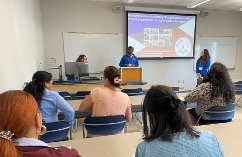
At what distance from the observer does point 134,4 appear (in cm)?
597

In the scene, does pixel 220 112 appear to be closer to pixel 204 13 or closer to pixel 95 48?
pixel 95 48

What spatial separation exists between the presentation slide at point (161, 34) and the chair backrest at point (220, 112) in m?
4.17

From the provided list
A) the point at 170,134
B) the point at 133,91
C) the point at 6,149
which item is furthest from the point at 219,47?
the point at 6,149

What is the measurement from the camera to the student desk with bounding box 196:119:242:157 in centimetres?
129

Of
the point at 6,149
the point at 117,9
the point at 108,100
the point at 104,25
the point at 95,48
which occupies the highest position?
the point at 117,9

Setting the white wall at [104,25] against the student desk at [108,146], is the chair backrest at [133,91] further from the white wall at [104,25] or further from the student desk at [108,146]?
the white wall at [104,25]

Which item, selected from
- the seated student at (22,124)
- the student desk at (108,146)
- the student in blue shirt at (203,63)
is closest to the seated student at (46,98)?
the student desk at (108,146)

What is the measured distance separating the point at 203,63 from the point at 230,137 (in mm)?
4176

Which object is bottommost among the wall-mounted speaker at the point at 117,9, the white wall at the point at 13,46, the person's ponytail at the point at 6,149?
the person's ponytail at the point at 6,149

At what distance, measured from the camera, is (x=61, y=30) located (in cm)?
565

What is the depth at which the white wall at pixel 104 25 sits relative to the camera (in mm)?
5562

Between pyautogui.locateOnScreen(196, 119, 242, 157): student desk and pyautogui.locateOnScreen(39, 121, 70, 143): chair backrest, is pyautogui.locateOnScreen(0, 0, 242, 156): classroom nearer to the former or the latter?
pyautogui.locateOnScreen(39, 121, 70, 143): chair backrest

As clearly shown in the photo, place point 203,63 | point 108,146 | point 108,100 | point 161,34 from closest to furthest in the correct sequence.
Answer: point 108,146
point 108,100
point 203,63
point 161,34

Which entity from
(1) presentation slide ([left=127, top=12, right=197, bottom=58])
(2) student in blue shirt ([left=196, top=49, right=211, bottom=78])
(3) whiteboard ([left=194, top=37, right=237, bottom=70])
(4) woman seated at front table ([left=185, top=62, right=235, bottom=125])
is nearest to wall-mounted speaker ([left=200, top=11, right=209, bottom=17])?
(1) presentation slide ([left=127, top=12, right=197, bottom=58])
